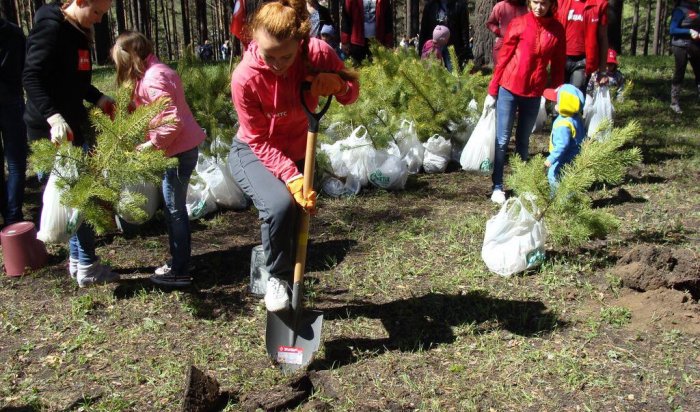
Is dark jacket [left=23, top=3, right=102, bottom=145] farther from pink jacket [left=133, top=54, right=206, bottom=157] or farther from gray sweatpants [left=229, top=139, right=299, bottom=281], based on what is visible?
gray sweatpants [left=229, top=139, right=299, bottom=281]

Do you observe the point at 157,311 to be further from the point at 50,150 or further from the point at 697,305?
the point at 697,305

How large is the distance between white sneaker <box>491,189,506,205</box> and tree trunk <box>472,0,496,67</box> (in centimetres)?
490

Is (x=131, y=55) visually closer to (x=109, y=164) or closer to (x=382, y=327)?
(x=109, y=164)

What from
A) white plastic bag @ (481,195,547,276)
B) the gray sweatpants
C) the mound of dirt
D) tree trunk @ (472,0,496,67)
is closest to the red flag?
the gray sweatpants

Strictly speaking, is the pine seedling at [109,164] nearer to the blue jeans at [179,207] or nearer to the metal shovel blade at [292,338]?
the blue jeans at [179,207]

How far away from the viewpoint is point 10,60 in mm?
4469

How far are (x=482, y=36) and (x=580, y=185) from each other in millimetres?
6524

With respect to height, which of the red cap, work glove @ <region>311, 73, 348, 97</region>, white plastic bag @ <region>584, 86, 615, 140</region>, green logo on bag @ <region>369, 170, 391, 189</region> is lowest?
green logo on bag @ <region>369, 170, 391, 189</region>

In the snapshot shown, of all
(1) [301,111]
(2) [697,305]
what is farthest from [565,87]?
(1) [301,111]

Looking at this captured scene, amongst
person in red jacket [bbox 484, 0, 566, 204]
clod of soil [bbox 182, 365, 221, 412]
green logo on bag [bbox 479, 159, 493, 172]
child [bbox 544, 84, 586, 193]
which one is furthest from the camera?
green logo on bag [bbox 479, 159, 493, 172]

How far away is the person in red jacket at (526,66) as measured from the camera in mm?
4637

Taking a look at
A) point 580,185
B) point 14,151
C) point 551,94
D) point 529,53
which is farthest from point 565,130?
point 14,151

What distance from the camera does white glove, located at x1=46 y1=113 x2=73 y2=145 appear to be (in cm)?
323

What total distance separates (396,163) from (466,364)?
8.96ft
